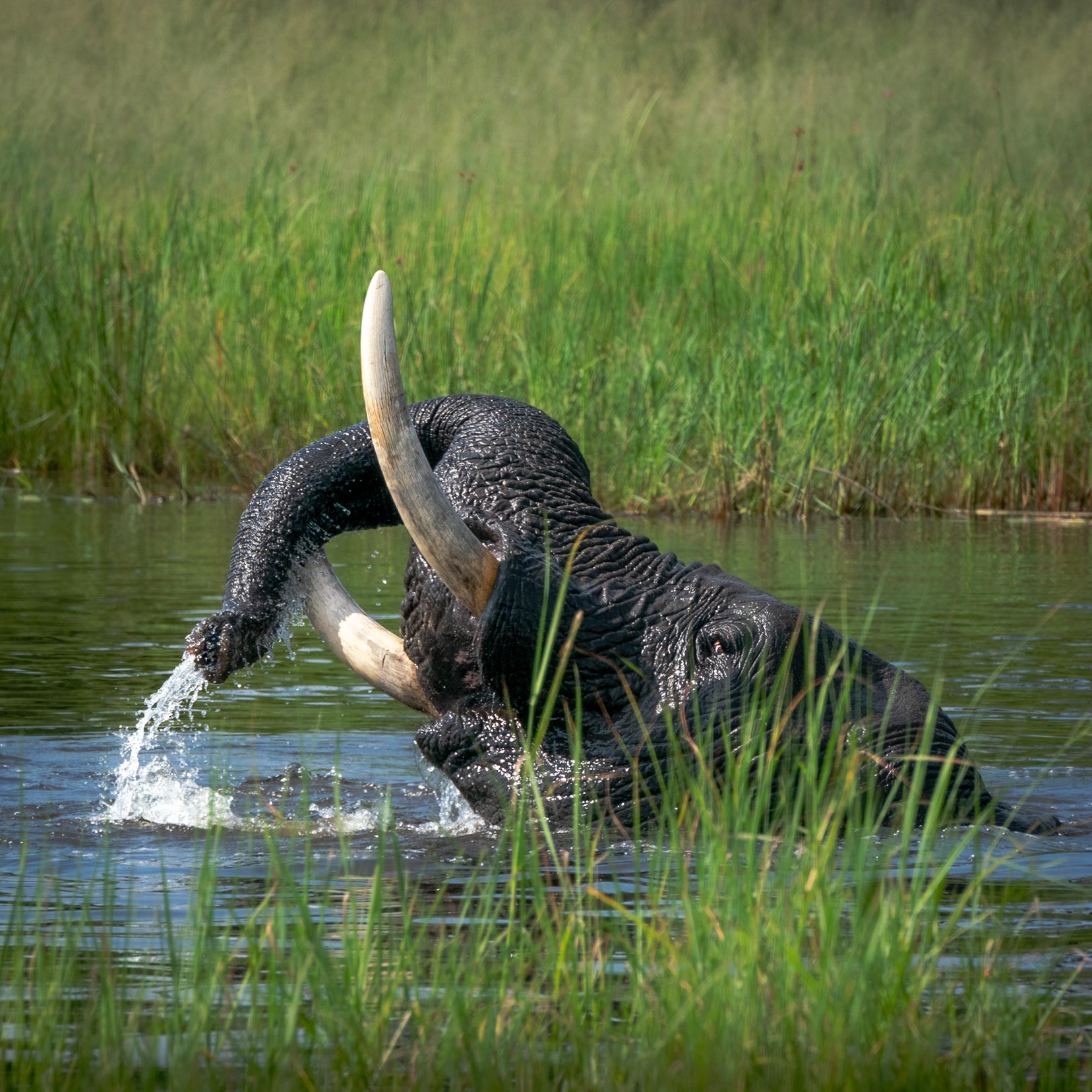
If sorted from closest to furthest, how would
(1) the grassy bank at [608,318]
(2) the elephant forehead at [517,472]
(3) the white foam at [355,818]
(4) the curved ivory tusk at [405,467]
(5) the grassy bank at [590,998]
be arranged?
(5) the grassy bank at [590,998], (4) the curved ivory tusk at [405,467], (2) the elephant forehead at [517,472], (3) the white foam at [355,818], (1) the grassy bank at [608,318]

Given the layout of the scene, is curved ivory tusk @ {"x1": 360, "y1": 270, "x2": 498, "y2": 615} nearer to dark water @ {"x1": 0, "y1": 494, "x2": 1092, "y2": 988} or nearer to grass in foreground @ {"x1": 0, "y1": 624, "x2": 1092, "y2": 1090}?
dark water @ {"x1": 0, "y1": 494, "x2": 1092, "y2": 988}

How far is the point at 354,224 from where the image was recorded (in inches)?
503

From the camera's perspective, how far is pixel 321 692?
22.2ft

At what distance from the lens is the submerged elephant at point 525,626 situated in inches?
155

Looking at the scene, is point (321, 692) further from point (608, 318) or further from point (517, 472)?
point (608, 318)

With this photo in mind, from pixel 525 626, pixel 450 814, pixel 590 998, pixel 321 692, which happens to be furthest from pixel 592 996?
pixel 321 692

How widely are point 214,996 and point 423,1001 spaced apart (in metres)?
0.31

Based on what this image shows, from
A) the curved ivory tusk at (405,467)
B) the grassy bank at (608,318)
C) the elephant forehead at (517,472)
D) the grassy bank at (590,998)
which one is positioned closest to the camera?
the grassy bank at (590,998)

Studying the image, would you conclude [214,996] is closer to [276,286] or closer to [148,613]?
[148,613]

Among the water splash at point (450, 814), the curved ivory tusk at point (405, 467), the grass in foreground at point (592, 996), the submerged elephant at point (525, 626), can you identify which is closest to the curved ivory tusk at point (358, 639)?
the submerged elephant at point (525, 626)

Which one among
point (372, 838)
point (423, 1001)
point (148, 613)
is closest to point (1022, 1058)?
point (423, 1001)

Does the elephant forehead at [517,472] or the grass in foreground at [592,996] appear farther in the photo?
the elephant forehead at [517,472]

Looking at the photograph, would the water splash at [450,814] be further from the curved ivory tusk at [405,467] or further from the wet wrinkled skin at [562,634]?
the curved ivory tusk at [405,467]

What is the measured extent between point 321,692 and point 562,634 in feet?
9.26
